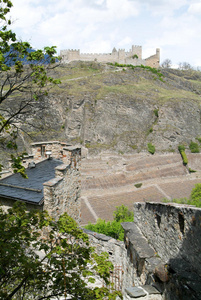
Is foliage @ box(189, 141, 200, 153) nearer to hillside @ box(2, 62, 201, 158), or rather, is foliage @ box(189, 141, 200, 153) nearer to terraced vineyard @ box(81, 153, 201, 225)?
hillside @ box(2, 62, 201, 158)

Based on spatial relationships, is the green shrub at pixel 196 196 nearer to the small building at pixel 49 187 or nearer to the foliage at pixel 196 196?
the foliage at pixel 196 196

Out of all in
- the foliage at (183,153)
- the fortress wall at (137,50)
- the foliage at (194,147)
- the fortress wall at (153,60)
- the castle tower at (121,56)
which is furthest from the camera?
the fortress wall at (153,60)

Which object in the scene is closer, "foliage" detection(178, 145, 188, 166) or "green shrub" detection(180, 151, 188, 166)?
"green shrub" detection(180, 151, 188, 166)

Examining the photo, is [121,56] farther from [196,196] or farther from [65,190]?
[65,190]

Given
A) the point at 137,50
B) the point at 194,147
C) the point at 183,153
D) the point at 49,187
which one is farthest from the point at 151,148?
the point at 137,50

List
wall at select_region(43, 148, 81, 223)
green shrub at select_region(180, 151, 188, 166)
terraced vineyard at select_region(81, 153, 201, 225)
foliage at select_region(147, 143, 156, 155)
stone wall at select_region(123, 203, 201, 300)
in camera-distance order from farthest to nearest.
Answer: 1. foliage at select_region(147, 143, 156, 155)
2. green shrub at select_region(180, 151, 188, 166)
3. terraced vineyard at select_region(81, 153, 201, 225)
4. wall at select_region(43, 148, 81, 223)
5. stone wall at select_region(123, 203, 201, 300)

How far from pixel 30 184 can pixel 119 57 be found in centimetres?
8127

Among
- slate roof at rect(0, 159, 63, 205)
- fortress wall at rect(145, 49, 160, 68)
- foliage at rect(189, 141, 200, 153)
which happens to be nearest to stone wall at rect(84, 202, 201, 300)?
slate roof at rect(0, 159, 63, 205)

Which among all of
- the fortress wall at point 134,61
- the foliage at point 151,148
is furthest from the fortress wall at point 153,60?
the foliage at point 151,148

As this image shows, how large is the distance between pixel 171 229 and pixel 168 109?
177ft

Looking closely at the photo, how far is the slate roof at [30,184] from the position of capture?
8.91 metres

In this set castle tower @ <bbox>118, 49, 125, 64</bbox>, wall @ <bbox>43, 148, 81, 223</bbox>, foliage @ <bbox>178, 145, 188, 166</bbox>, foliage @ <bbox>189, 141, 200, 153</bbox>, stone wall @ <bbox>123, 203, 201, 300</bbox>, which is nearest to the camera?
stone wall @ <bbox>123, 203, 201, 300</bbox>

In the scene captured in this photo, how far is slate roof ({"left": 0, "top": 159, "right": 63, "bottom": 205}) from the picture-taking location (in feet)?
29.2

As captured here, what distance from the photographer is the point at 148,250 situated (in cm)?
670
